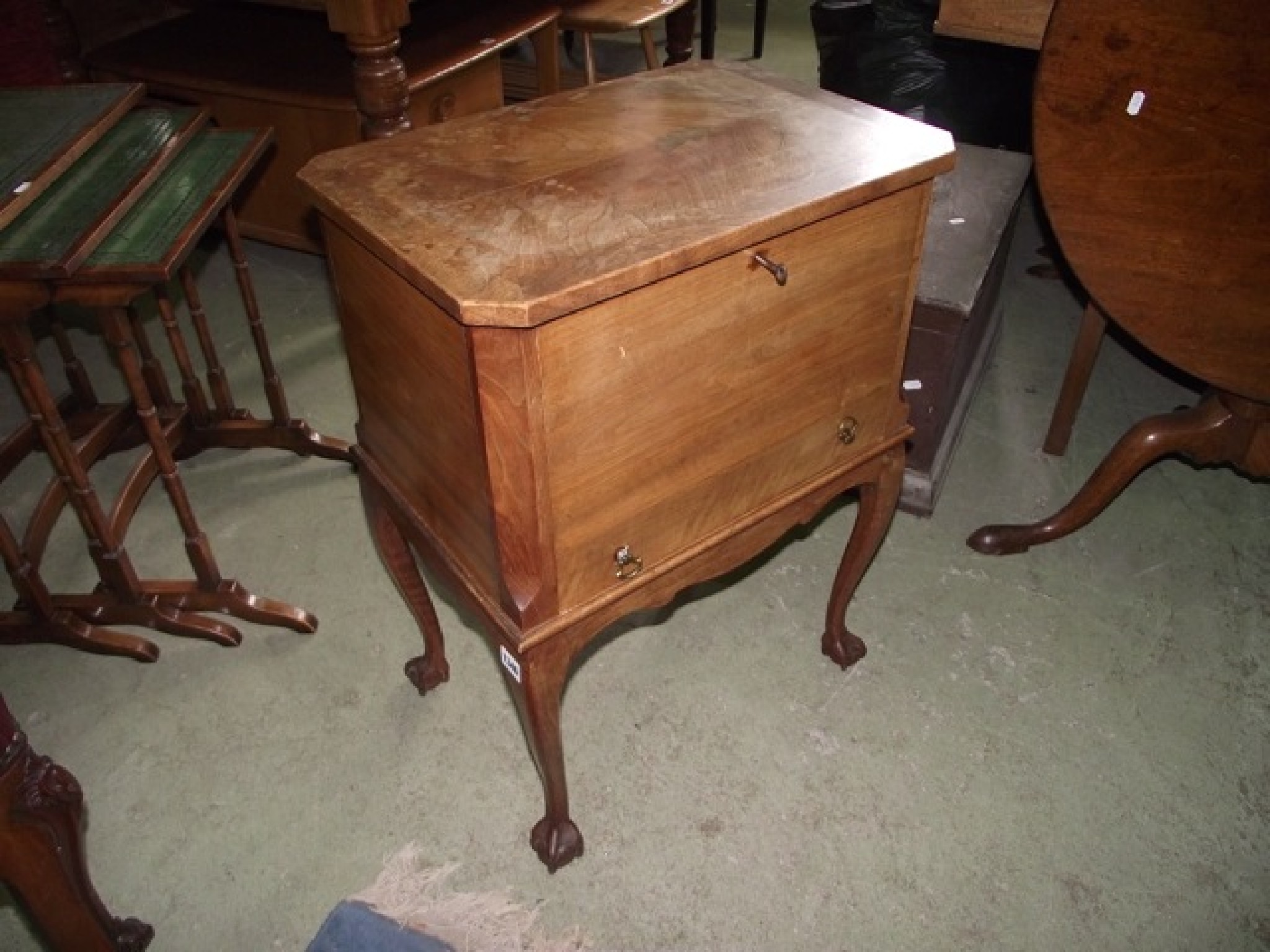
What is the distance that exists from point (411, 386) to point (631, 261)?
344 millimetres

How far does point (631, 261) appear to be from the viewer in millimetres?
937

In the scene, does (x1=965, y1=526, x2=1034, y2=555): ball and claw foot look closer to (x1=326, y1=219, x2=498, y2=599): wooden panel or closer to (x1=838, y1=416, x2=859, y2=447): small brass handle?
(x1=838, y1=416, x2=859, y2=447): small brass handle

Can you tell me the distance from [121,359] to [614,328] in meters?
1.03

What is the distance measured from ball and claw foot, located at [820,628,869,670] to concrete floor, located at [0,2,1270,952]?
0.08 ft

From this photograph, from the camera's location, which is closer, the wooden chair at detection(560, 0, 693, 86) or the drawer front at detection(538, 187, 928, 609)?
the drawer front at detection(538, 187, 928, 609)

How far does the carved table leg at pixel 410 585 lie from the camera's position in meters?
1.42

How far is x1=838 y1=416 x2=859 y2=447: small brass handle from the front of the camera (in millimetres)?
1322

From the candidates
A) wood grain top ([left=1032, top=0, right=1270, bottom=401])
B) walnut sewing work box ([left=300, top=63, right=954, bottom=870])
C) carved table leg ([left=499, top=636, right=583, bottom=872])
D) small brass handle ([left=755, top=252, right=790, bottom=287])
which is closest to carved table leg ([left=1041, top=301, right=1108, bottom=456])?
wood grain top ([left=1032, top=0, right=1270, bottom=401])

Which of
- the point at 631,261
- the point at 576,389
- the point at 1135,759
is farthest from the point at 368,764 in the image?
the point at 1135,759

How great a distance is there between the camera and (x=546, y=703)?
47.3 inches

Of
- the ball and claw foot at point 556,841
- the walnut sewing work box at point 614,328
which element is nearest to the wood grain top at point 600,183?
the walnut sewing work box at point 614,328

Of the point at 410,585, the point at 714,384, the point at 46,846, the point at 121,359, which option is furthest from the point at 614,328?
the point at 121,359

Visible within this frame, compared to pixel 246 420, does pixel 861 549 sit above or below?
above

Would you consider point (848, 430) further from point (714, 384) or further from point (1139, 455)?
point (1139, 455)
